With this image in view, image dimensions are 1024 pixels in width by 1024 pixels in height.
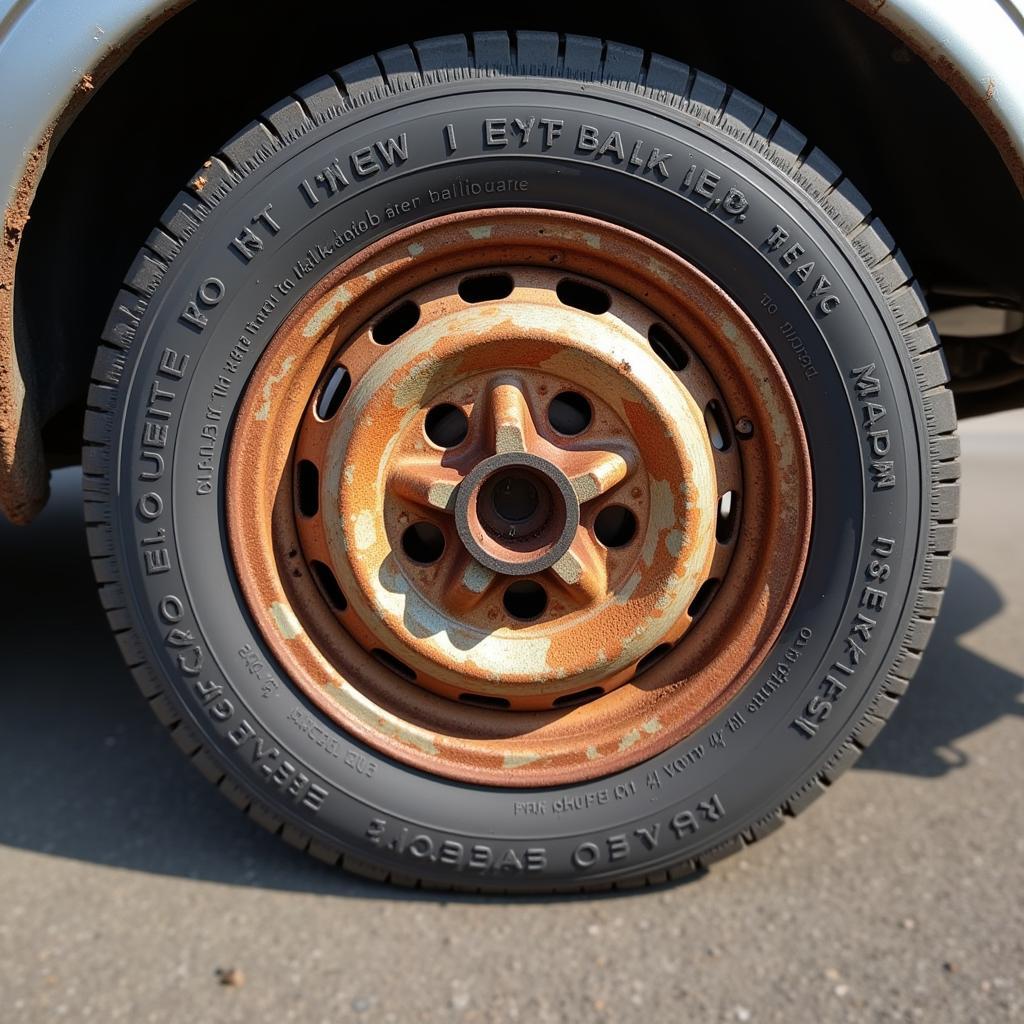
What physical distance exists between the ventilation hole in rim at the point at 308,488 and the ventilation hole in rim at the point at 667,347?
0.66m

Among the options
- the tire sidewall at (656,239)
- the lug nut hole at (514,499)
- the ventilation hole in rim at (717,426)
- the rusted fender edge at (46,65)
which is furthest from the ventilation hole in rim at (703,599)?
the rusted fender edge at (46,65)

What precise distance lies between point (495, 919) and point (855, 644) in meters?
0.80

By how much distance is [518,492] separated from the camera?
150 centimetres

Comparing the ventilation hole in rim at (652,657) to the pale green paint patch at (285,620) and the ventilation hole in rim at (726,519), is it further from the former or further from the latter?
the pale green paint patch at (285,620)

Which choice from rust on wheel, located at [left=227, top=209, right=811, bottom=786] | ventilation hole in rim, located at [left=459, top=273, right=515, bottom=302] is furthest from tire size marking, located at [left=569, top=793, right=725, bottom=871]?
ventilation hole in rim, located at [left=459, top=273, right=515, bottom=302]

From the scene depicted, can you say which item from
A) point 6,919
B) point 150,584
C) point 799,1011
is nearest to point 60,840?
point 6,919

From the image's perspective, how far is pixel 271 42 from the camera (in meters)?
1.59

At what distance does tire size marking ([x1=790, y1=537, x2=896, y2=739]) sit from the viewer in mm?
1459

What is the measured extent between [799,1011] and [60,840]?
1.37m

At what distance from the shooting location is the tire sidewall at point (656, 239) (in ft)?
4.56

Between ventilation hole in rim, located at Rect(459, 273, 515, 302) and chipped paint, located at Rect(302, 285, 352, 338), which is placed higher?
ventilation hole in rim, located at Rect(459, 273, 515, 302)

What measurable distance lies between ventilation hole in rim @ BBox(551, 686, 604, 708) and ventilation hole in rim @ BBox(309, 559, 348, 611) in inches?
17.2

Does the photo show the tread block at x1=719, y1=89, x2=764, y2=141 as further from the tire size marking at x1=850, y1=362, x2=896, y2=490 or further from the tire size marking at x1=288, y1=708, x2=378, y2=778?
the tire size marking at x1=288, y1=708, x2=378, y2=778

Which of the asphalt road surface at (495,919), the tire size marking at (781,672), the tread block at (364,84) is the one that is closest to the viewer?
the asphalt road surface at (495,919)
